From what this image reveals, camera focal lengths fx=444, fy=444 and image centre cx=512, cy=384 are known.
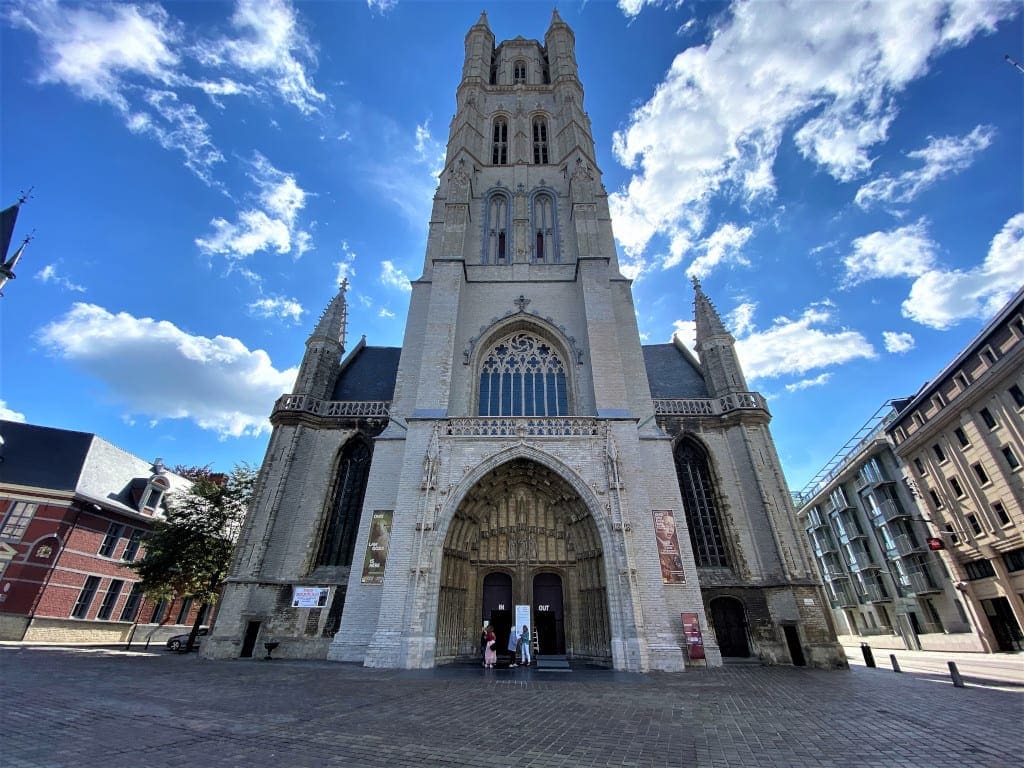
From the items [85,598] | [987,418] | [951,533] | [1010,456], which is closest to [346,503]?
[85,598]

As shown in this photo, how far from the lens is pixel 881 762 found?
4.21 meters

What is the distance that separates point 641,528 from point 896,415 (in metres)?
25.1

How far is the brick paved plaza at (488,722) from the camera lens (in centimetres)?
424

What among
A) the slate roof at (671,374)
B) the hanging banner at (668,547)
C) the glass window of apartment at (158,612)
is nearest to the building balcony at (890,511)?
the slate roof at (671,374)

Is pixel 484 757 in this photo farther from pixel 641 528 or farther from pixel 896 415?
pixel 896 415

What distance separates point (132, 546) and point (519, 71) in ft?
122

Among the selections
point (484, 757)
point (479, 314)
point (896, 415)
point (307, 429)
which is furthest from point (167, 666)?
point (896, 415)

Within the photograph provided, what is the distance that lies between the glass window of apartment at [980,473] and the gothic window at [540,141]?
26.5 meters

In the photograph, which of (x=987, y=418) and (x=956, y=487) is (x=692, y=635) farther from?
(x=956, y=487)

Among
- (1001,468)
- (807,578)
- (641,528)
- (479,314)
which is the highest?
(479,314)

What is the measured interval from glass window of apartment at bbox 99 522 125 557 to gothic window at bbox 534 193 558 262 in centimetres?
2599

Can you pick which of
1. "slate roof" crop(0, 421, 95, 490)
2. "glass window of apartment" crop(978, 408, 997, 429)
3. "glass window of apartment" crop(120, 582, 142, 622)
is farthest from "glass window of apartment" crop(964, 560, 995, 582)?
"slate roof" crop(0, 421, 95, 490)

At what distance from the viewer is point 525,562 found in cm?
1529

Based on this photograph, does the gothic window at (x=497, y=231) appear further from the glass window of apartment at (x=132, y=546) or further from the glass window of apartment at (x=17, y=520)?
the glass window of apartment at (x=17, y=520)
